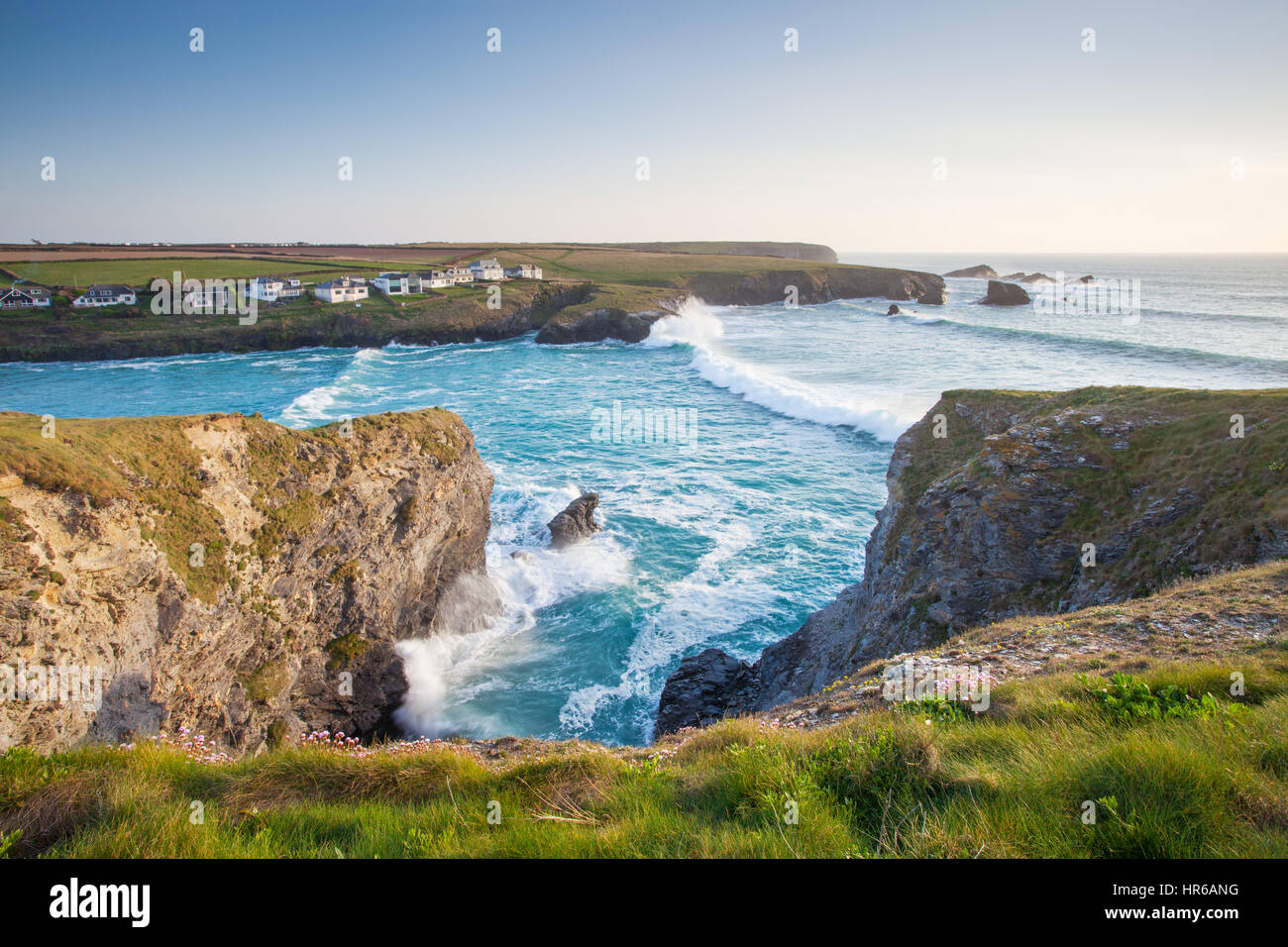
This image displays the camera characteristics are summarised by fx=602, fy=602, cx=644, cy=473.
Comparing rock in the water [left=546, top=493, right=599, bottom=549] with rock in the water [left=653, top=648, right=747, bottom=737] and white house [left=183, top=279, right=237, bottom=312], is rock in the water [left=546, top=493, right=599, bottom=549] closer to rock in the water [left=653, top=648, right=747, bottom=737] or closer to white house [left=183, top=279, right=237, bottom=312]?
rock in the water [left=653, top=648, right=747, bottom=737]

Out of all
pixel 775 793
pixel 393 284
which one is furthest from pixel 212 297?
pixel 775 793

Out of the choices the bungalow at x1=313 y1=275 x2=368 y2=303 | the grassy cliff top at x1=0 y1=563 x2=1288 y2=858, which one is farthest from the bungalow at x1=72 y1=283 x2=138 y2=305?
the grassy cliff top at x1=0 y1=563 x2=1288 y2=858

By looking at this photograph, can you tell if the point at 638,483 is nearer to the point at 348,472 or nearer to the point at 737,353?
the point at 348,472

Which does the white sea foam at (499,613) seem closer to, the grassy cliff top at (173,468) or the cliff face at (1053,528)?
the cliff face at (1053,528)

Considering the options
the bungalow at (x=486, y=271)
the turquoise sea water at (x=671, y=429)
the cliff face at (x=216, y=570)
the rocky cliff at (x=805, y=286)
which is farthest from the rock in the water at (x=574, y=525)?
the bungalow at (x=486, y=271)

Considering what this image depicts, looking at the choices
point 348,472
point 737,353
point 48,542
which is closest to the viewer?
point 48,542
